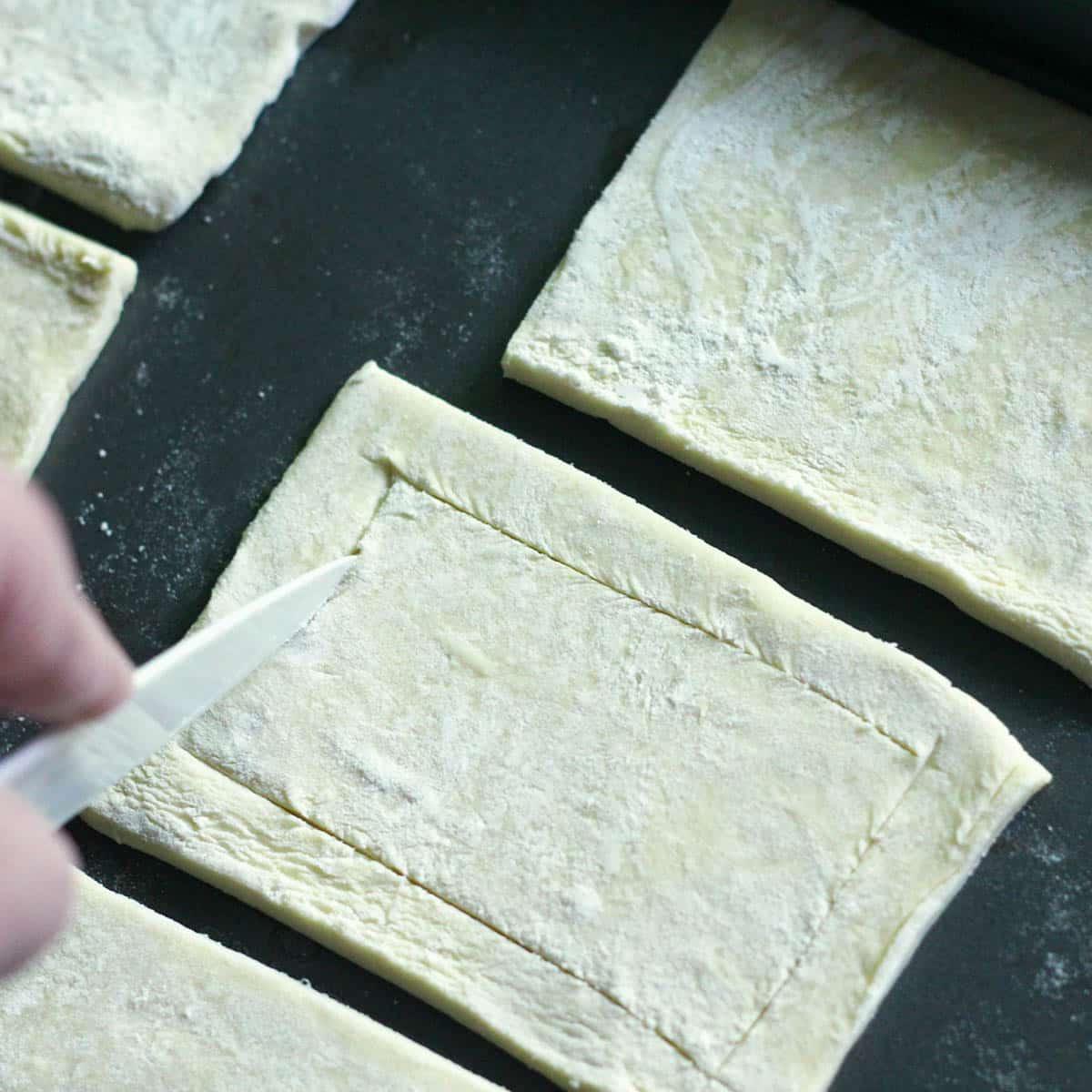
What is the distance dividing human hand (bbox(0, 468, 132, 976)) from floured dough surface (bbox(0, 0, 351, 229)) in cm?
73

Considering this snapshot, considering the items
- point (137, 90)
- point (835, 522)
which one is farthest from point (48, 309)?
point (835, 522)

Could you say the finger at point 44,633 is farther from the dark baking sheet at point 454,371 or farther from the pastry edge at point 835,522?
the pastry edge at point 835,522

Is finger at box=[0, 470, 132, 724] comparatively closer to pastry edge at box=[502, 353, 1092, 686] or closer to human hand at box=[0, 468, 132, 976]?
human hand at box=[0, 468, 132, 976]

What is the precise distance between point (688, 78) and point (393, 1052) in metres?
1.14

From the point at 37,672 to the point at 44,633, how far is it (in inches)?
1.5

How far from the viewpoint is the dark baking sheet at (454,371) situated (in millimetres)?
1192

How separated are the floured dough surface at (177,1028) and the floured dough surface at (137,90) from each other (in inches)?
33.1

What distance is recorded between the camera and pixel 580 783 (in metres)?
1.18

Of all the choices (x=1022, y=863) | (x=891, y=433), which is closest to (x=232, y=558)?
(x=891, y=433)

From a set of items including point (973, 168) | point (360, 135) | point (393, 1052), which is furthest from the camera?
point (360, 135)

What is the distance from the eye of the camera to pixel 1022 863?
1.22m

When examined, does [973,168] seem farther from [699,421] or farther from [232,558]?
[232,558]

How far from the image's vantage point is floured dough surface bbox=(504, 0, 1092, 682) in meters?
1.26

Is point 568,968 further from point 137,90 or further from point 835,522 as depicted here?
point 137,90
